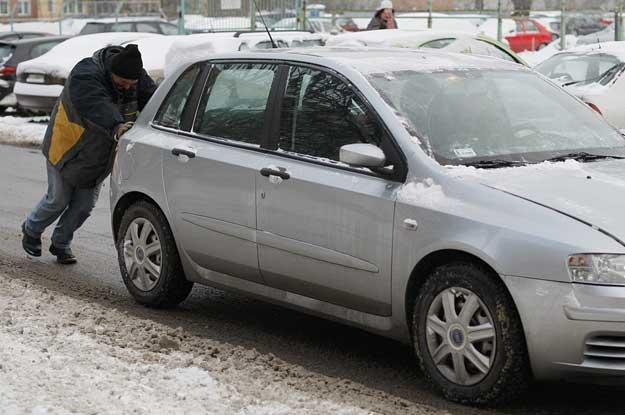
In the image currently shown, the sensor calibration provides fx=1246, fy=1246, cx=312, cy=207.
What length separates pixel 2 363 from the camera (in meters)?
5.87

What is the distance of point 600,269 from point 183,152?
2956 millimetres

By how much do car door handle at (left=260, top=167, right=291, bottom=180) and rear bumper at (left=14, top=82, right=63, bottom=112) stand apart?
14.5m

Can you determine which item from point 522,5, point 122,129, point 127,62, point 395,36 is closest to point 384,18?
point 395,36

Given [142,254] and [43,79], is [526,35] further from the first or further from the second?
[142,254]

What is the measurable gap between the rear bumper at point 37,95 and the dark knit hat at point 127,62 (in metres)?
12.5

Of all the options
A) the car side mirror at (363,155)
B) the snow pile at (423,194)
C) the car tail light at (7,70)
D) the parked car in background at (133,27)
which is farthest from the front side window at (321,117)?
the parked car in background at (133,27)

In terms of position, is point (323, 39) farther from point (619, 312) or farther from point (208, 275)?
point (619, 312)

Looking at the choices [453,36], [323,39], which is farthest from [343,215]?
[323,39]

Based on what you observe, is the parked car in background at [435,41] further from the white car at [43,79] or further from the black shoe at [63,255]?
the black shoe at [63,255]

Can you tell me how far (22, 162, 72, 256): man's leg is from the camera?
8.95m

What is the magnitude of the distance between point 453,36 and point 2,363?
11414 mm

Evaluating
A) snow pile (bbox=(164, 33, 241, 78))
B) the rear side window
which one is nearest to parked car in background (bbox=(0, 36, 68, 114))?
snow pile (bbox=(164, 33, 241, 78))

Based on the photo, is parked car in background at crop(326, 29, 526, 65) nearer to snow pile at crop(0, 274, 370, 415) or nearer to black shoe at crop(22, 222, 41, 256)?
black shoe at crop(22, 222, 41, 256)

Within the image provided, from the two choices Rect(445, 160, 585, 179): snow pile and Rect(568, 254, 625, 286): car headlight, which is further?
Rect(445, 160, 585, 179): snow pile
